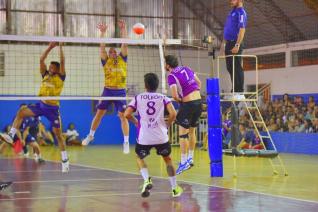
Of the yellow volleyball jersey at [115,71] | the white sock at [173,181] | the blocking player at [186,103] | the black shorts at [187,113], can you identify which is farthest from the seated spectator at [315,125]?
the white sock at [173,181]

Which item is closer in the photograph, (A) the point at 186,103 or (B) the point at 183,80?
(B) the point at 183,80

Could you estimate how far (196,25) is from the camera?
3197 cm

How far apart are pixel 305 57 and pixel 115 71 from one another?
15094 mm

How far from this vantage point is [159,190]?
1090 centimetres

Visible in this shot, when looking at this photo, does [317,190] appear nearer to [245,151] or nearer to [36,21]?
[245,151]

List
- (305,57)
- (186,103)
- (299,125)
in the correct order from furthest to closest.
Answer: (305,57) < (299,125) < (186,103)

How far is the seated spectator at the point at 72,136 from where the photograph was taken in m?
28.6

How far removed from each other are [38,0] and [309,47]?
12.2 metres

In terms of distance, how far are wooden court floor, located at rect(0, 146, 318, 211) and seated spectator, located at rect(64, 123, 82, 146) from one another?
1185 cm

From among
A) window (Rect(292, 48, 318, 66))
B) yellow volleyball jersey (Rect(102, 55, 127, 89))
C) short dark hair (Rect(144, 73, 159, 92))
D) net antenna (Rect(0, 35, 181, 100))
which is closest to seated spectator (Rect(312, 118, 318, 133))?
window (Rect(292, 48, 318, 66))

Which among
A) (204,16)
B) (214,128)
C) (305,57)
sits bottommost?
(214,128)

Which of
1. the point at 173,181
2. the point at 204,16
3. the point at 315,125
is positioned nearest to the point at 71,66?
the point at 204,16

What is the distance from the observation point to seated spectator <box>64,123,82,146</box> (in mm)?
28587

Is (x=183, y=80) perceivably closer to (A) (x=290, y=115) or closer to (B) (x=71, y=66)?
(A) (x=290, y=115)
